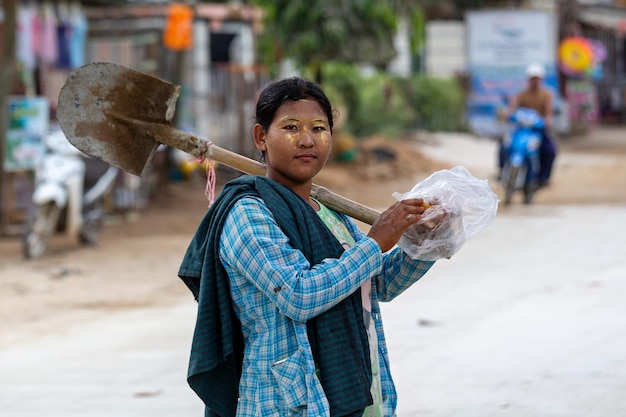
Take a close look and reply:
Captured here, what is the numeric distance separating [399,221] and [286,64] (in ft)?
60.1

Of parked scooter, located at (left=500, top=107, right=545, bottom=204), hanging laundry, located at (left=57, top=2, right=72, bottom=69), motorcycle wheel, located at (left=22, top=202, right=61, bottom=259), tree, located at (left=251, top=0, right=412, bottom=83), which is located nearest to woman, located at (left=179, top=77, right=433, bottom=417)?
motorcycle wheel, located at (left=22, top=202, right=61, bottom=259)

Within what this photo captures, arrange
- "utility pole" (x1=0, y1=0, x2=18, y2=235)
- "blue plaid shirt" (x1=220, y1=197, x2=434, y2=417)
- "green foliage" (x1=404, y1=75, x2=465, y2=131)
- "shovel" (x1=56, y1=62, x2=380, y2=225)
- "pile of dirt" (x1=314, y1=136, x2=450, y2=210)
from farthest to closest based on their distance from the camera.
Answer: "green foliage" (x1=404, y1=75, x2=465, y2=131) < "pile of dirt" (x1=314, y1=136, x2=450, y2=210) < "utility pole" (x1=0, y1=0, x2=18, y2=235) < "shovel" (x1=56, y1=62, x2=380, y2=225) < "blue plaid shirt" (x1=220, y1=197, x2=434, y2=417)

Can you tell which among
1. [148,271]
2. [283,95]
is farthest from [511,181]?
[283,95]

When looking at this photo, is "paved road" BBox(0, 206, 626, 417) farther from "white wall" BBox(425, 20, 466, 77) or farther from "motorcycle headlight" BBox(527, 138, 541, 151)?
"white wall" BBox(425, 20, 466, 77)

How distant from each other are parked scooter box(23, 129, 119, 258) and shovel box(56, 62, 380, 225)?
19.9 feet

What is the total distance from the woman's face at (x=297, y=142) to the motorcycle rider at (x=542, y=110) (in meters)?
10.6

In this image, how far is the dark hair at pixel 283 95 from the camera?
8.89 feet

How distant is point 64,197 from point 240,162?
7.17 meters

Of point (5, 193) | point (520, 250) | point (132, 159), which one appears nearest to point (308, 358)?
point (132, 159)

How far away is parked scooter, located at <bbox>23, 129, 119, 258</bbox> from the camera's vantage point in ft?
31.2

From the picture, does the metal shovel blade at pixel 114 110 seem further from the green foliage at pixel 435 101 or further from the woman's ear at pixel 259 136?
the green foliage at pixel 435 101

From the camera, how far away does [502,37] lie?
23.2 m

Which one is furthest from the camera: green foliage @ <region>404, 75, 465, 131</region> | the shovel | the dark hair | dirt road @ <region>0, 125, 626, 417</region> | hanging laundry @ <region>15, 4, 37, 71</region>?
green foliage @ <region>404, 75, 465, 131</region>

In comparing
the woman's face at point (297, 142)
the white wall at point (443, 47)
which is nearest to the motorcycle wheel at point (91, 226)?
the woman's face at point (297, 142)
